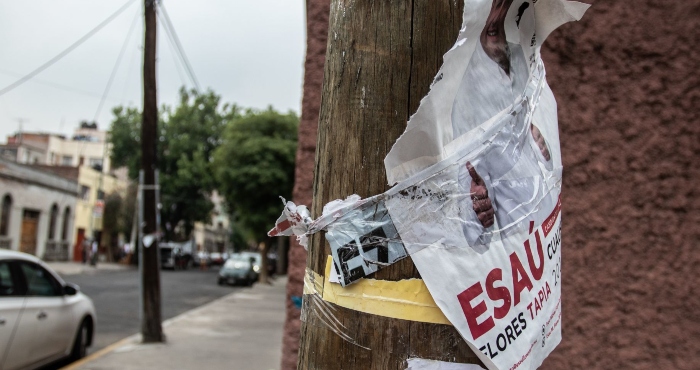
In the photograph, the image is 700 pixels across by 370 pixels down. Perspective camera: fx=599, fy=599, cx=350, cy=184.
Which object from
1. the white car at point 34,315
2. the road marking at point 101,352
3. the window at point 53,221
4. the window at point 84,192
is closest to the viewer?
the white car at point 34,315

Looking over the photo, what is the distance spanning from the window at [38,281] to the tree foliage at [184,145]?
108 ft

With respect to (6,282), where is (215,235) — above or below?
above

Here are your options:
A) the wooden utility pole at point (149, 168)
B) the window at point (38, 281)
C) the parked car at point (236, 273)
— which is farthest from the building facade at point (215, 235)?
the window at point (38, 281)

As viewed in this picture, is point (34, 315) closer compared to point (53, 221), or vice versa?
point (34, 315)

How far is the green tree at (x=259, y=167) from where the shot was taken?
80.3ft

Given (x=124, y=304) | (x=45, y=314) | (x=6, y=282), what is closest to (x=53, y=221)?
(x=124, y=304)

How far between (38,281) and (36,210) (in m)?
29.2

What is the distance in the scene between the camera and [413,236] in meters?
1.26

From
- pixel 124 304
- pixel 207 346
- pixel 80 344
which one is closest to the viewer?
pixel 80 344

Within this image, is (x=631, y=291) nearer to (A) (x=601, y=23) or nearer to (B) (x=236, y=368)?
(A) (x=601, y=23)

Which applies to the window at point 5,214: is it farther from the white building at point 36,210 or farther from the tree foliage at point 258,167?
the tree foliage at point 258,167

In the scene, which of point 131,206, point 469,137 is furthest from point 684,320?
point 131,206

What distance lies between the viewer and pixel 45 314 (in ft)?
22.7

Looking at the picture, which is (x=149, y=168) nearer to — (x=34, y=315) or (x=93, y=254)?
(x=34, y=315)
